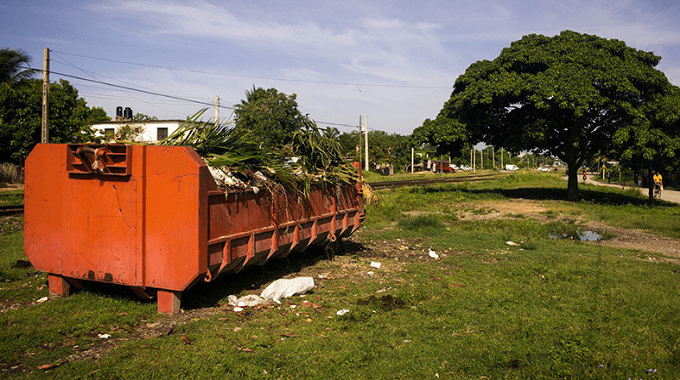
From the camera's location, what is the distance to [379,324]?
5.90 m

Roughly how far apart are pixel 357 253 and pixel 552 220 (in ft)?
33.6

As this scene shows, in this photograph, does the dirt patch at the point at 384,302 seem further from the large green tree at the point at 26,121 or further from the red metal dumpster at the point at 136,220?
the large green tree at the point at 26,121

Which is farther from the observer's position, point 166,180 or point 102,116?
point 102,116

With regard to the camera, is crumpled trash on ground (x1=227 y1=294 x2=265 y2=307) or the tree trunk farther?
the tree trunk

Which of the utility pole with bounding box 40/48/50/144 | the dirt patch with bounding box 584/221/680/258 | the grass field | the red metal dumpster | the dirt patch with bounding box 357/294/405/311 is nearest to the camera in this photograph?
the grass field

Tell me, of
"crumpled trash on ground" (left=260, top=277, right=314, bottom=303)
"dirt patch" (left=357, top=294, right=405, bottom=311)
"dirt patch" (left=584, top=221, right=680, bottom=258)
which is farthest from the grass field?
"dirt patch" (left=584, top=221, right=680, bottom=258)

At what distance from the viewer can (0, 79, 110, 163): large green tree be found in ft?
86.3

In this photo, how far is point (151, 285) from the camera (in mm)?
5941

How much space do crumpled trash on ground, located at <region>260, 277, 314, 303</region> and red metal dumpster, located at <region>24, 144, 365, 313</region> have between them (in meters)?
0.48

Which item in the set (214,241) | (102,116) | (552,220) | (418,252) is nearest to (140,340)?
(214,241)

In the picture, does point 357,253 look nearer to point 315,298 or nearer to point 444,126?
point 315,298

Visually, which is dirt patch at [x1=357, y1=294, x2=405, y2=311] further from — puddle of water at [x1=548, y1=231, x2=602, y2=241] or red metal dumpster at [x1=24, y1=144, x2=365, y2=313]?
puddle of water at [x1=548, y1=231, x2=602, y2=241]

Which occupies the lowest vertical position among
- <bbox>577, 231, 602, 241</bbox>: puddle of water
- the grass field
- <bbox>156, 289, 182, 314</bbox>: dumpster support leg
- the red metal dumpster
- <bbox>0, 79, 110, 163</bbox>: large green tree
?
the grass field

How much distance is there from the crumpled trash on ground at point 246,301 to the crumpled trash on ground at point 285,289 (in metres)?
0.15
